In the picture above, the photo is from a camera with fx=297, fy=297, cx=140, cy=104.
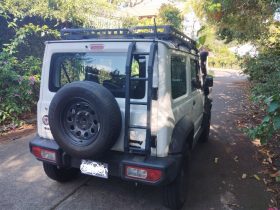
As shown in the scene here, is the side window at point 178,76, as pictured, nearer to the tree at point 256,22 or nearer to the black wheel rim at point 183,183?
the black wheel rim at point 183,183

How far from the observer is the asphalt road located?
11.7ft

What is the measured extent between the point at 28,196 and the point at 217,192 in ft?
7.94

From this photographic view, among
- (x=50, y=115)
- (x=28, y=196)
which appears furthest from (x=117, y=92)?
(x=28, y=196)

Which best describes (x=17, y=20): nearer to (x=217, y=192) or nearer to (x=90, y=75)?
(x=90, y=75)

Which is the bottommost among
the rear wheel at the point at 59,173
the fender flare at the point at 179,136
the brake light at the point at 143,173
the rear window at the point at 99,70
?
the rear wheel at the point at 59,173

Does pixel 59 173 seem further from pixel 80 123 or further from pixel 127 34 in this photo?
pixel 127 34

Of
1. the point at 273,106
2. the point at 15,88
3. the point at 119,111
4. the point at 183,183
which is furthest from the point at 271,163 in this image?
the point at 15,88

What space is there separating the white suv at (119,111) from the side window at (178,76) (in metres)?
0.01

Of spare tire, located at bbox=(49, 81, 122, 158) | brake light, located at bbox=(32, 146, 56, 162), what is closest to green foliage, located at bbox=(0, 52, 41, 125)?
brake light, located at bbox=(32, 146, 56, 162)

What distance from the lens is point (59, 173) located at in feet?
13.0

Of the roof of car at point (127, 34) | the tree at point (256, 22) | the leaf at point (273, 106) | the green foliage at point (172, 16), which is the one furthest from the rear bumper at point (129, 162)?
the green foliage at point (172, 16)

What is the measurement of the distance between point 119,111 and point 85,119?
0.37m

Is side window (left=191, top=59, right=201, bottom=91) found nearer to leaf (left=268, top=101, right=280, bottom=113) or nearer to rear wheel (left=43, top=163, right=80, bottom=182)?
leaf (left=268, top=101, right=280, bottom=113)

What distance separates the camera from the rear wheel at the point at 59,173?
3.87 meters
